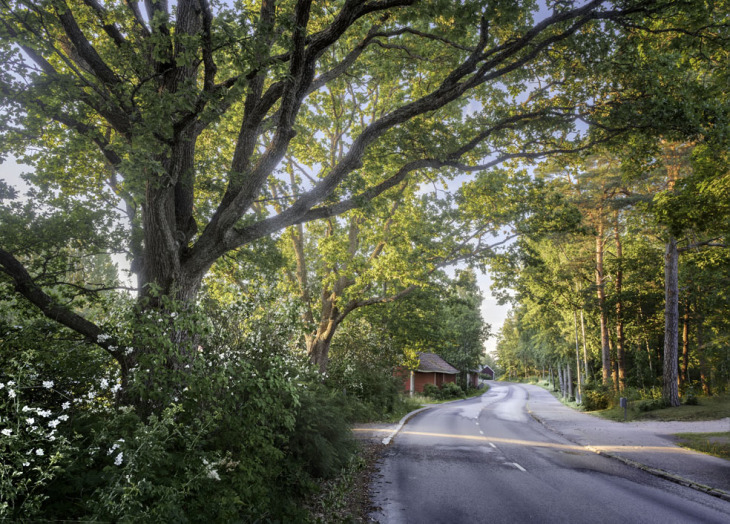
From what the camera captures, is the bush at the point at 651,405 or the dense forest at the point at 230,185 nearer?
the dense forest at the point at 230,185

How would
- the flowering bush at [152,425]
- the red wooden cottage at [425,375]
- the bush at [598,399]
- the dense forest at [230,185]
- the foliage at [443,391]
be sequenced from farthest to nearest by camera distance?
the red wooden cottage at [425,375] < the foliage at [443,391] < the bush at [598,399] < the dense forest at [230,185] < the flowering bush at [152,425]

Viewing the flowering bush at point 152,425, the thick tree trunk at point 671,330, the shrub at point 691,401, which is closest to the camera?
the flowering bush at point 152,425

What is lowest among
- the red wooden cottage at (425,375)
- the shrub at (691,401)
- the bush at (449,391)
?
the bush at (449,391)

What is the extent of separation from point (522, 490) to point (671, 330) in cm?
1839

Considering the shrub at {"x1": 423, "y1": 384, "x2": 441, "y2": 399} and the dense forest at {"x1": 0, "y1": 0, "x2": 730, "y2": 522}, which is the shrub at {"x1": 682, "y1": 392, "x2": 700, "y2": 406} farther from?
the shrub at {"x1": 423, "y1": 384, "x2": 441, "y2": 399}

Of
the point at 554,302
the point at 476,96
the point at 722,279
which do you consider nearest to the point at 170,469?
the point at 476,96

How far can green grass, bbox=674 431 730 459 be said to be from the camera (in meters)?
11.3

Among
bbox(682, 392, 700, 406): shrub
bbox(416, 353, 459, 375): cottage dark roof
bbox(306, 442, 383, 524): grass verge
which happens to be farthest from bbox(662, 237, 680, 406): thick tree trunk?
bbox(416, 353, 459, 375): cottage dark roof

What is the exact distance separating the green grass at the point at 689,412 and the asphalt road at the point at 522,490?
9.56 meters

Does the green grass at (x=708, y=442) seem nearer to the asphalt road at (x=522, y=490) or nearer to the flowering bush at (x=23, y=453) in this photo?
the asphalt road at (x=522, y=490)

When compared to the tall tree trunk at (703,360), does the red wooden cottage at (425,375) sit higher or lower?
lower

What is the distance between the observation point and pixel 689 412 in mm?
19047

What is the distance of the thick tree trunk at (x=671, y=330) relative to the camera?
20.7 m

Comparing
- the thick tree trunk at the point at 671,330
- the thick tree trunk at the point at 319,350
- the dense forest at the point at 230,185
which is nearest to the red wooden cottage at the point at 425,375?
the thick tree trunk at the point at 671,330
